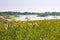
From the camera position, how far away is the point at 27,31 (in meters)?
6.64

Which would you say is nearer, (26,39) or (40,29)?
(26,39)

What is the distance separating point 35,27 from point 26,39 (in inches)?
24.6

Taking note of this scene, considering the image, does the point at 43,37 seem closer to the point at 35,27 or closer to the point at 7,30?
the point at 35,27

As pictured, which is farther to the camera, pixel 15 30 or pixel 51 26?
pixel 51 26

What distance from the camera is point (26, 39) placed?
21.2ft

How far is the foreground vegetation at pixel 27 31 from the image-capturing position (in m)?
6.46

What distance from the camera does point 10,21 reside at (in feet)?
22.6

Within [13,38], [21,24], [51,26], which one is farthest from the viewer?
[51,26]

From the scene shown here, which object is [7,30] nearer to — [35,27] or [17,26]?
[17,26]

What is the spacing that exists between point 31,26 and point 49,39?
0.53 metres

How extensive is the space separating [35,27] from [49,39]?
47 centimetres

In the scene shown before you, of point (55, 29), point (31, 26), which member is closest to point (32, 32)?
point (31, 26)

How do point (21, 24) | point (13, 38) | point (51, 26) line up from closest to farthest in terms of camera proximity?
point (13, 38) → point (21, 24) → point (51, 26)

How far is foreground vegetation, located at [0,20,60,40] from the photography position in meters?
6.46
